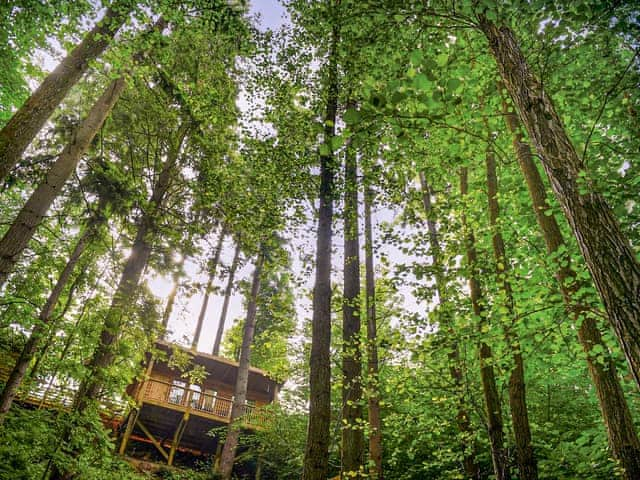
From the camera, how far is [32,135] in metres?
4.95

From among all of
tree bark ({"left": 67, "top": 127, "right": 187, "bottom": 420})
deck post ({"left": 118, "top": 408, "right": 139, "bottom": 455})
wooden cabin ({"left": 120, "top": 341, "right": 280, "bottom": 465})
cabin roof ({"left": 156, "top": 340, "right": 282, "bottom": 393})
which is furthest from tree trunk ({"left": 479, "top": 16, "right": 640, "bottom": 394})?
cabin roof ({"left": 156, "top": 340, "right": 282, "bottom": 393})

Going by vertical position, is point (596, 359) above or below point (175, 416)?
below

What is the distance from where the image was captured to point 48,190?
534 centimetres

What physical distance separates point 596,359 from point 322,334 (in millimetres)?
3246

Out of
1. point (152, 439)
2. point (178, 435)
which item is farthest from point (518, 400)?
point (152, 439)

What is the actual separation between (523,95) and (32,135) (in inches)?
248

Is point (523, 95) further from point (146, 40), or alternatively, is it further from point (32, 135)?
point (32, 135)

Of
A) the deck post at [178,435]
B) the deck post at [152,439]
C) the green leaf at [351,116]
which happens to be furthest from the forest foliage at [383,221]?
the deck post at [152,439]

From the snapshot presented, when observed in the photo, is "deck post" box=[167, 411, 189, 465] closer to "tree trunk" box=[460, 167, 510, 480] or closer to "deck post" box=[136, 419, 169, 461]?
"deck post" box=[136, 419, 169, 461]

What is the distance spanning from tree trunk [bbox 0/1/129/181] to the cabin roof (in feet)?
43.3

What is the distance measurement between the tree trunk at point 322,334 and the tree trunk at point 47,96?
12.5ft

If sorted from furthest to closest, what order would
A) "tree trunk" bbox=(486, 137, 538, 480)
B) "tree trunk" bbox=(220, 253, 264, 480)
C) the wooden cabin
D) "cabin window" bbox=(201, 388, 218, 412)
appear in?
"cabin window" bbox=(201, 388, 218, 412)
the wooden cabin
"tree trunk" bbox=(220, 253, 264, 480)
"tree trunk" bbox=(486, 137, 538, 480)

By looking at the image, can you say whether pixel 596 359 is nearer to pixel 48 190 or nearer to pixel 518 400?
pixel 518 400

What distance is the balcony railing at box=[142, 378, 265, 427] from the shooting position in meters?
14.3
